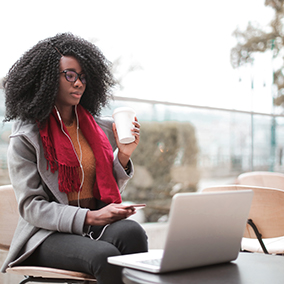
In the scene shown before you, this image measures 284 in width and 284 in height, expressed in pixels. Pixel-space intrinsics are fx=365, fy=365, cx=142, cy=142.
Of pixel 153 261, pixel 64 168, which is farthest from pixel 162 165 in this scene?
pixel 153 261

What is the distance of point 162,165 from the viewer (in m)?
3.69

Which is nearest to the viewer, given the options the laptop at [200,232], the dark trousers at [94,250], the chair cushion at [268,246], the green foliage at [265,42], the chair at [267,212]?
the laptop at [200,232]

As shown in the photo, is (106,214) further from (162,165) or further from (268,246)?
(162,165)

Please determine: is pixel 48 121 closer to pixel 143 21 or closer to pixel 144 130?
pixel 144 130

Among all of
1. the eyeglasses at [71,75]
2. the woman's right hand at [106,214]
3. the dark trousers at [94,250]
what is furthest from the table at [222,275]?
the eyeglasses at [71,75]

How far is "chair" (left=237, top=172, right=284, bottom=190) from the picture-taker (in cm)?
305

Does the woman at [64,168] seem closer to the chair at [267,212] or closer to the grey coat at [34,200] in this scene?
the grey coat at [34,200]

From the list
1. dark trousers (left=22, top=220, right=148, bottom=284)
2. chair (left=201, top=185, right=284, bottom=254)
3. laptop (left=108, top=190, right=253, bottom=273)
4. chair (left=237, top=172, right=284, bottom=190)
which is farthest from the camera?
chair (left=237, top=172, right=284, bottom=190)

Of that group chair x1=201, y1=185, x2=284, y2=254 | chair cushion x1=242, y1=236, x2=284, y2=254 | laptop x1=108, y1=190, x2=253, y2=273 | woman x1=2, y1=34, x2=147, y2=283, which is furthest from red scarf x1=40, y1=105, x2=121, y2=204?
chair cushion x1=242, y1=236, x2=284, y2=254

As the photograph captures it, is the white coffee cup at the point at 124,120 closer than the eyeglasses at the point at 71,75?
Yes

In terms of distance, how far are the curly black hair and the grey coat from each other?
0.08 metres

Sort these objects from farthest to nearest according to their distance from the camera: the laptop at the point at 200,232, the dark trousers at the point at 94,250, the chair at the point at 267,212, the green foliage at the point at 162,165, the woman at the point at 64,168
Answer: the green foliage at the point at 162,165 → the chair at the point at 267,212 → the woman at the point at 64,168 → the dark trousers at the point at 94,250 → the laptop at the point at 200,232

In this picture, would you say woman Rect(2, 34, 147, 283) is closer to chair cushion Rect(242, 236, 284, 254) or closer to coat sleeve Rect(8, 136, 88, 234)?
coat sleeve Rect(8, 136, 88, 234)

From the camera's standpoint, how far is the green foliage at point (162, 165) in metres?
3.52
